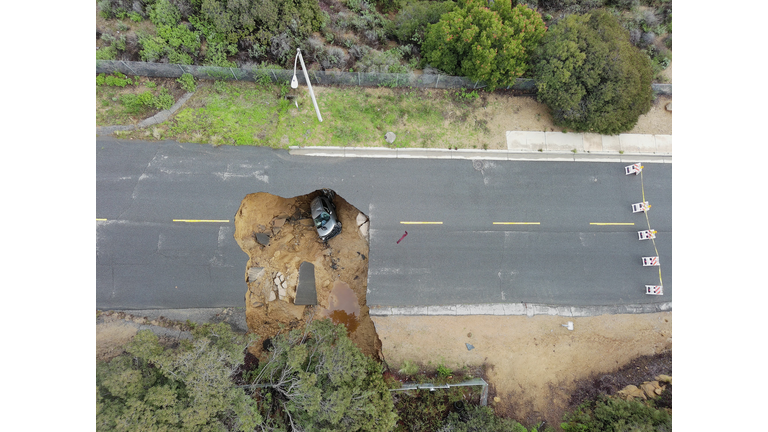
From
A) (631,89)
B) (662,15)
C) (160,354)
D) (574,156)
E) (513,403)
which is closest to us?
(160,354)

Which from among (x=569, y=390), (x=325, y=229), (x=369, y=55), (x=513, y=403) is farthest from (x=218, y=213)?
(x=569, y=390)

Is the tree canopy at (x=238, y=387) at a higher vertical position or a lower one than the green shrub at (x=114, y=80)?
lower

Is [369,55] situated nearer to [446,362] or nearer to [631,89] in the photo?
[631,89]

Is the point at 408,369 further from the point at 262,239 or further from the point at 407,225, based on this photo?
the point at 262,239

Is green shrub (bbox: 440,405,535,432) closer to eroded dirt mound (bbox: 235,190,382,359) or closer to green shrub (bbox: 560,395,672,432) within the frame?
green shrub (bbox: 560,395,672,432)

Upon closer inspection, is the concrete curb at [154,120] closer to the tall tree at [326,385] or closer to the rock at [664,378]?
the tall tree at [326,385]

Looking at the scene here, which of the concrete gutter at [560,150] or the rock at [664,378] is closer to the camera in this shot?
the rock at [664,378]

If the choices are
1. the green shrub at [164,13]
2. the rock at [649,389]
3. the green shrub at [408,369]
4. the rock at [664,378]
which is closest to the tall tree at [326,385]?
the green shrub at [408,369]
